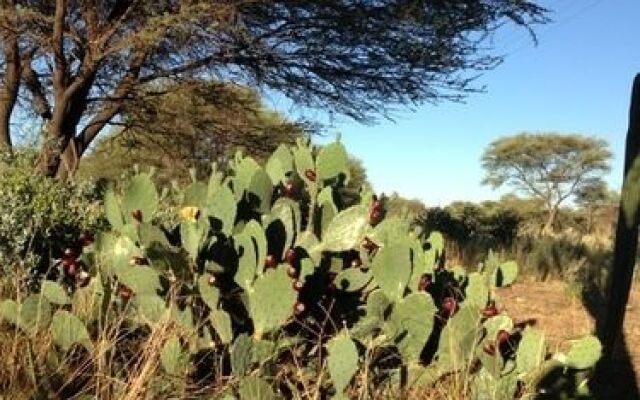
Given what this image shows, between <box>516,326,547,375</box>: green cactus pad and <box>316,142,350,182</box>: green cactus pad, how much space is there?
4.67 feet

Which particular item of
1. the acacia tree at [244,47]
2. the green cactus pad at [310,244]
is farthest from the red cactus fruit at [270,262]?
the acacia tree at [244,47]

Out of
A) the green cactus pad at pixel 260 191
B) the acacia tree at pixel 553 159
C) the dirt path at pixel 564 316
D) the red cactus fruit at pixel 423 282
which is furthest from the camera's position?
the acacia tree at pixel 553 159

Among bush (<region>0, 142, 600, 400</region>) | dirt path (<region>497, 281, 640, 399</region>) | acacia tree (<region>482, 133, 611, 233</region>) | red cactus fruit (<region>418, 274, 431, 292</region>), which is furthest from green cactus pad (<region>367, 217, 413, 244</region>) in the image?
acacia tree (<region>482, 133, 611, 233</region>)

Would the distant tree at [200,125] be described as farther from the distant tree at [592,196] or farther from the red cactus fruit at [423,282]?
the distant tree at [592,196]

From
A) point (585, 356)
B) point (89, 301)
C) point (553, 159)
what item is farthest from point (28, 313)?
point (553, 159)

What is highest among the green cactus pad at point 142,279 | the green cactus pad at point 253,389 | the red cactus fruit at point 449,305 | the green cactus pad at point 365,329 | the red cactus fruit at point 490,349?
the green cactus pad at point 142,279

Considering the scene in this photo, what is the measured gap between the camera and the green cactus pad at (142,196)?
4395 millimetres

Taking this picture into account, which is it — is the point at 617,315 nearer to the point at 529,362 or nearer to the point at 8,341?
the point at 529,362

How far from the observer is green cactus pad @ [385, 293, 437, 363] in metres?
3.75

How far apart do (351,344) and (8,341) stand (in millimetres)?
1409

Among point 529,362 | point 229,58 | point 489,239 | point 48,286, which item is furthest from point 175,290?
point 229,58

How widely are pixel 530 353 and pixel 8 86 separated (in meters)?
11.8

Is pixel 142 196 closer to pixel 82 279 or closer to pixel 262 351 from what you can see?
pixel 82 279

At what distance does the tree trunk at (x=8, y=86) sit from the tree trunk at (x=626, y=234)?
30.6 feet
